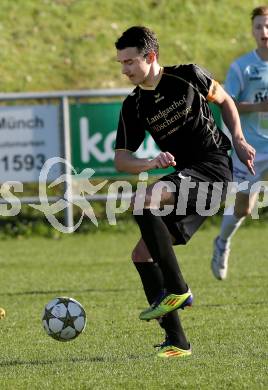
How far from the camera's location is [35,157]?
14.1 m

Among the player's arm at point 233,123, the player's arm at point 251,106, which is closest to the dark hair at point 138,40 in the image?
the player's arm at point 233,123

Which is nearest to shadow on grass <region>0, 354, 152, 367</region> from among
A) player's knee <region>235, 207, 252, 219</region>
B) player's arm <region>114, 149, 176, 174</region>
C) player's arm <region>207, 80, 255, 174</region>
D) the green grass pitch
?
the green grass pitch

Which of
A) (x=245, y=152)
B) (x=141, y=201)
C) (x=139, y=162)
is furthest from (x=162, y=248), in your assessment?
(x=245, y=152)

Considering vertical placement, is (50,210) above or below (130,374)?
below

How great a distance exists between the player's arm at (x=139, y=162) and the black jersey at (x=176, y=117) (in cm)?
6

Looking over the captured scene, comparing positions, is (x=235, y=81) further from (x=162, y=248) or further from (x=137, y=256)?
(x=162, y=248)

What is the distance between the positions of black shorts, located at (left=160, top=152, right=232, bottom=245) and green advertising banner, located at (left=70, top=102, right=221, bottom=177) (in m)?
7.85

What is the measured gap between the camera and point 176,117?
20.1 feet

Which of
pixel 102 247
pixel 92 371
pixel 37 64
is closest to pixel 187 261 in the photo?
pixel 102 247

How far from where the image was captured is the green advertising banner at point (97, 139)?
14.2 meters

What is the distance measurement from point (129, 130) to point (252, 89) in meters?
3.08

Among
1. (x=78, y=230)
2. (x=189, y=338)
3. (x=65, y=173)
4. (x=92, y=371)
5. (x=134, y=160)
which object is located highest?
(x=134, y=160)

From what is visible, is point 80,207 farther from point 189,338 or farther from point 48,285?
point 189,338

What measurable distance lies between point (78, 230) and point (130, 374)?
972cm
